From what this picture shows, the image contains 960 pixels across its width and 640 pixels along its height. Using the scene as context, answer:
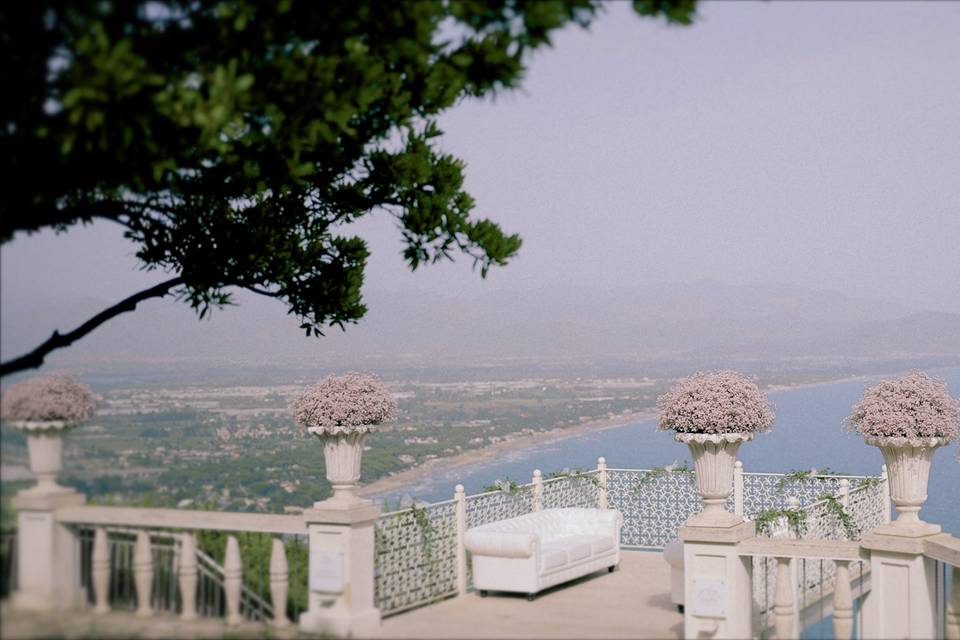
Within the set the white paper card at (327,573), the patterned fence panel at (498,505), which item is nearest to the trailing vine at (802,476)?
the patterned fence panel at (498,505)

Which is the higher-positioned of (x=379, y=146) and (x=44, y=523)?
(x=379, y=146)

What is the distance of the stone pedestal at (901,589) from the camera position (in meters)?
7.73

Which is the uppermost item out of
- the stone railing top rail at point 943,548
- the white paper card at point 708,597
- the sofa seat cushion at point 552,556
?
the stone railing top rail at point 943,548

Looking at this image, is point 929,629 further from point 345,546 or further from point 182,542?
point 182,542

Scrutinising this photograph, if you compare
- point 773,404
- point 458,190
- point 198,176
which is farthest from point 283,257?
point 773,404

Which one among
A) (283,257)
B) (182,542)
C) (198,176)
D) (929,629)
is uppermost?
(198,176)

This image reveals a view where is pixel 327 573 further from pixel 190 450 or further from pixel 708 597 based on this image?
pixel 708 597

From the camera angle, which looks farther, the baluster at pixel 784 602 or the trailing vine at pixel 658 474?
the trailing vine at pixel 658 474

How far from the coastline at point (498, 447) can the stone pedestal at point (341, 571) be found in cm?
674

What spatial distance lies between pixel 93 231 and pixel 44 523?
2.26 meters

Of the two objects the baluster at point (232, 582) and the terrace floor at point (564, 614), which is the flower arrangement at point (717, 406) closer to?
the terrace floor at point (564, 614)

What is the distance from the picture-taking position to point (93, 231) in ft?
27.5

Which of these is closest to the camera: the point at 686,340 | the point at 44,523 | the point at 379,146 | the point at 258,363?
the point at 44,523

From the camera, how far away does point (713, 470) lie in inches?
324
